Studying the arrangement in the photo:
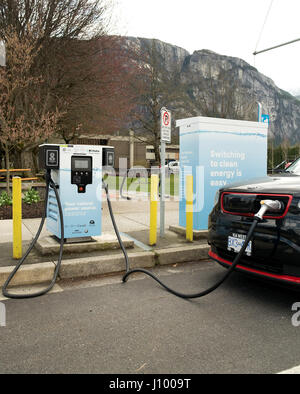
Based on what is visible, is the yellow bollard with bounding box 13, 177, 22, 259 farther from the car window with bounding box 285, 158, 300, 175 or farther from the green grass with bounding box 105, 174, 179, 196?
the green grass with bounding box 105, 174, 179, 196

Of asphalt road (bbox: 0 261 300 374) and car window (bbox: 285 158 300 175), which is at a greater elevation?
car window (bbox: 285 158 300 175)

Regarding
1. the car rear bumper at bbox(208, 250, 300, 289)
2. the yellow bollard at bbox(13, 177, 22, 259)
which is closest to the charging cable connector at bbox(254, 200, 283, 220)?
the car rear bumper at bbox(208, 250, 300, 289)

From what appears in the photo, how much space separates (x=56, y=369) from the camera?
2.53 meters

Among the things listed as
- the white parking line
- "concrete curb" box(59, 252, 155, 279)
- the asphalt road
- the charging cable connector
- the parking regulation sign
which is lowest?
the white parking line

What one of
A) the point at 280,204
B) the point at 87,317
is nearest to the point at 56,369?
the point at 87,317

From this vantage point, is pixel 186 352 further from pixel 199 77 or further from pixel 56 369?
pixel 199 77

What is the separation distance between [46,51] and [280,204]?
11488 millimetres

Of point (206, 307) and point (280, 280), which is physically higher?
point (280, 280)

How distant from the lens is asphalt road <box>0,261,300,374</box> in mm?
2600

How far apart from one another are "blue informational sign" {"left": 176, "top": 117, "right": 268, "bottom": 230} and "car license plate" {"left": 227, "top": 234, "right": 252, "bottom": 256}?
228 cm

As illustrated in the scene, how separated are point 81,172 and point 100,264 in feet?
4.30

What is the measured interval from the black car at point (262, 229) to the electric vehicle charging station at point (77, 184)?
183cm

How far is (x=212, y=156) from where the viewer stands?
20.0 feet

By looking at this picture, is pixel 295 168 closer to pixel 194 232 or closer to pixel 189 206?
pixel 189 206
